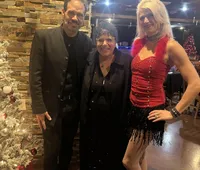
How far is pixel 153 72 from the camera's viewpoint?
165 cm

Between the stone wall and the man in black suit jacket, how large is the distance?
17.8 inches

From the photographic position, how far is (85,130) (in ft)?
6.43

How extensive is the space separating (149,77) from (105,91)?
0.33 metres

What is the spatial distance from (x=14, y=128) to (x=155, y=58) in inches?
40.9

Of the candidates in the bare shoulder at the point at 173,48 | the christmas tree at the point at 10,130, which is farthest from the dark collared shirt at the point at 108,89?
the christmas tree at the point at 10,130

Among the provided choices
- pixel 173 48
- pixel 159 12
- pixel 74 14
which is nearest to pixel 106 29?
pixel 74 14

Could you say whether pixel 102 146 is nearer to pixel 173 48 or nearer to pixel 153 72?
pixel 153 72

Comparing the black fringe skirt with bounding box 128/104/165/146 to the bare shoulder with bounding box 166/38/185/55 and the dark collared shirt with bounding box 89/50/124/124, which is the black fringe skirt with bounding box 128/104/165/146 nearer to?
the dark collared shirt with bounding box 89/50/124/124

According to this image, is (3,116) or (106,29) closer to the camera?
(3,116)

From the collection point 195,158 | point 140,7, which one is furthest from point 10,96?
point 195,158

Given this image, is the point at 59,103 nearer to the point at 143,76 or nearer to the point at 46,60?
the point at 46,60

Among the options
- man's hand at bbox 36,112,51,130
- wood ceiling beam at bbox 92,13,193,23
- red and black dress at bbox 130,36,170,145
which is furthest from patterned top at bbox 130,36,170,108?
wood ceiling beam at bbox 92,13,193,23

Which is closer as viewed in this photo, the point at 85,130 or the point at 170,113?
the point at 170,113

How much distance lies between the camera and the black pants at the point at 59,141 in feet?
6.25
